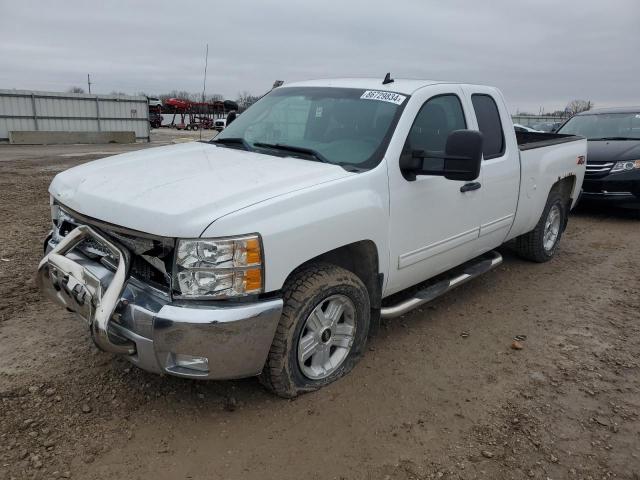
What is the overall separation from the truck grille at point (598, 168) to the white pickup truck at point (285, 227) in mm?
4336

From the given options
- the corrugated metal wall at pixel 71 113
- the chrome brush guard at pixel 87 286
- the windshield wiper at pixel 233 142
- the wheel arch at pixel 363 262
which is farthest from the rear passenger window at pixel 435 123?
the corrugated metal wall at pixel 71 113

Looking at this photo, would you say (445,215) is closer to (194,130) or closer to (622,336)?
(622,336)

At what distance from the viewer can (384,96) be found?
12.4 ft

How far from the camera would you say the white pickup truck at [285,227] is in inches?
102

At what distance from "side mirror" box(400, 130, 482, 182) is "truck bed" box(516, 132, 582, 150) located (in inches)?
74.6

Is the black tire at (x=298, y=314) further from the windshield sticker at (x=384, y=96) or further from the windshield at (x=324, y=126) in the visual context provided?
the windshield sticker at (x=384, y=96)

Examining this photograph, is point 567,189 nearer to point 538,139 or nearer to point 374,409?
point 538,139

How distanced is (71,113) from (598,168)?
22.5 meters

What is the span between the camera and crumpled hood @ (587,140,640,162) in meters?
8.01

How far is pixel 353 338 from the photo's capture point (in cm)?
337

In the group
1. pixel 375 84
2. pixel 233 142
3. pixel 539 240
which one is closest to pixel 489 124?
pixel 375 84

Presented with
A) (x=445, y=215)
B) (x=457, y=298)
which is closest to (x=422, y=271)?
(x=445, y=215)

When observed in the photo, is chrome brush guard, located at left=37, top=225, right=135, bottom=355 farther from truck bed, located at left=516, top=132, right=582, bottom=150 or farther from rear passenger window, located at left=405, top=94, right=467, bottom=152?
truck bed, located at left=516, top=132, right=582, bottom=150

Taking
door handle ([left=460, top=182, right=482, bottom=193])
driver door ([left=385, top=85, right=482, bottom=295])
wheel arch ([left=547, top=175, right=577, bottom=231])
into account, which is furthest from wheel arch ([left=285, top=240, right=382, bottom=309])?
wheel arch ([left=547, top=175, right=577, bottom=231])
